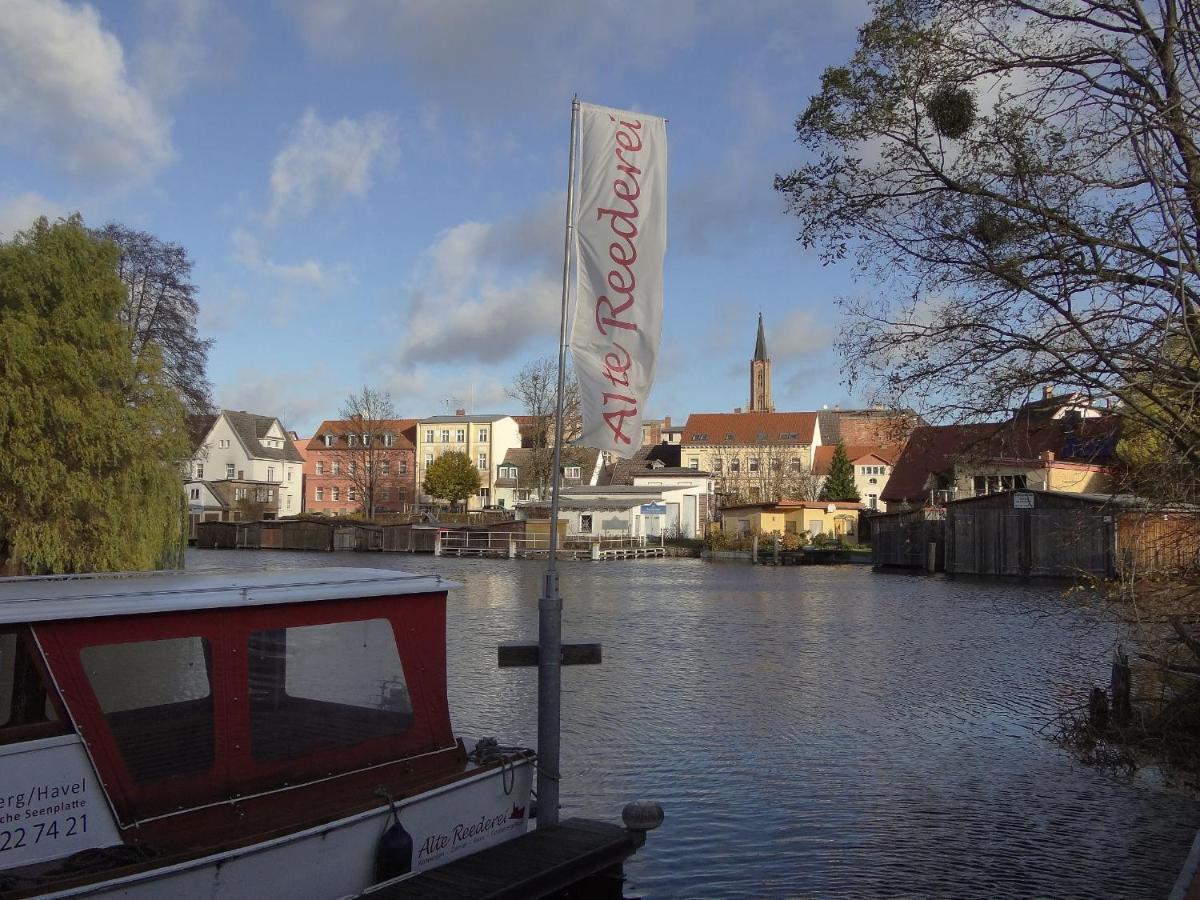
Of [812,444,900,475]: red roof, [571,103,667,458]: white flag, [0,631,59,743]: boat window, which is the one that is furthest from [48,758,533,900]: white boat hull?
[812,444,900,475]: red roof

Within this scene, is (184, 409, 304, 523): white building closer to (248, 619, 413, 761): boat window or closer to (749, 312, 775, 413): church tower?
(749, 312, 775, 413): church tower

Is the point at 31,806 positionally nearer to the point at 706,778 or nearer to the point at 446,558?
the point at 706,778

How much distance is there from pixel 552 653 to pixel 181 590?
106 inches

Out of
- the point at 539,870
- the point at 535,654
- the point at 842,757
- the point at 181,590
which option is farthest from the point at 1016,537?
the point at 181,590

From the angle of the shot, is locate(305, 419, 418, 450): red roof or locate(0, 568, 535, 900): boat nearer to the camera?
locate(0, 568, 535, 900): boat

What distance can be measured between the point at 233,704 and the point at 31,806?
1260 mm

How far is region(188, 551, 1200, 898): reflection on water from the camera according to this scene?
380 inches

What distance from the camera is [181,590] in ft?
21.9

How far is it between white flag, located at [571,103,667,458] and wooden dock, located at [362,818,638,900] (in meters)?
2.87

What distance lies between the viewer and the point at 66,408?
24.9 metres

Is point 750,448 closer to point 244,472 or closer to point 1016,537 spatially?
point 244,472

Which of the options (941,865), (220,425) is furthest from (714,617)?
(220,425)

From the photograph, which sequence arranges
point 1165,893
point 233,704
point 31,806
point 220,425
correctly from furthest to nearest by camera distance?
point 220,425 → point 1165,893 → point 233,704 → point 31,806

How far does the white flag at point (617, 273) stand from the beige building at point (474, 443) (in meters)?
98.3
